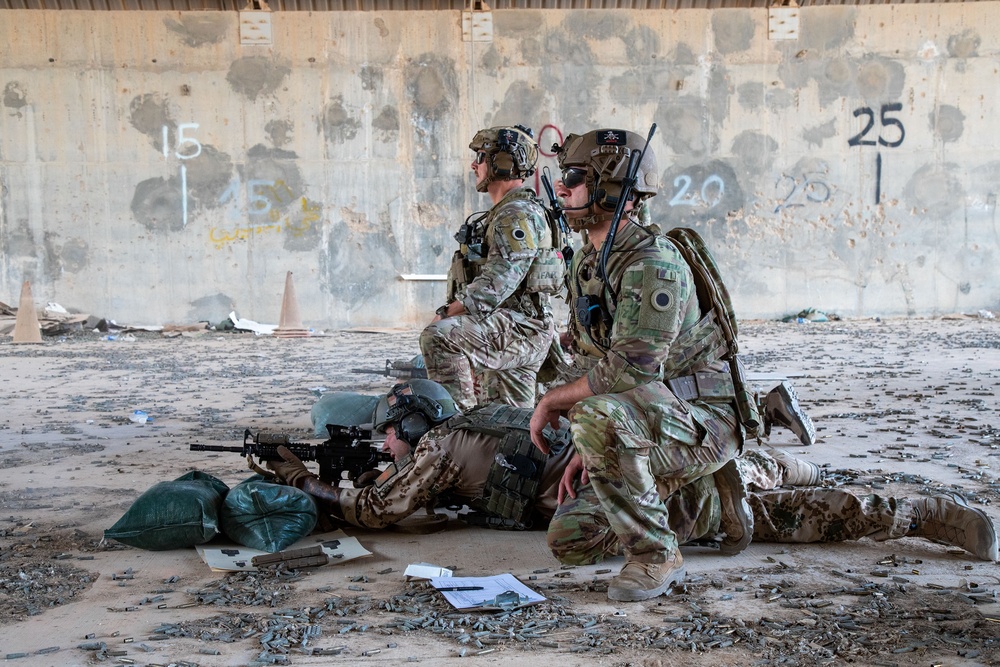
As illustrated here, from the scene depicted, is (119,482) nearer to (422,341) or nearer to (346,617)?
(422,341)

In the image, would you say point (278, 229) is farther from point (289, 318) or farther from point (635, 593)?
point (635, 593)

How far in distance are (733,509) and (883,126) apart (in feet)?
44.0

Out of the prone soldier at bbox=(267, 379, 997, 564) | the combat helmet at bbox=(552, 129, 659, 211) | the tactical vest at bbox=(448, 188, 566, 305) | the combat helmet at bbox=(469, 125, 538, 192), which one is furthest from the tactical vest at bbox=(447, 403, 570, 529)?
the combat helmet at bbox=(469, 125, 538, 192)

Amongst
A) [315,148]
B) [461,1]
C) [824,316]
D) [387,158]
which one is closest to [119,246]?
[315,148]

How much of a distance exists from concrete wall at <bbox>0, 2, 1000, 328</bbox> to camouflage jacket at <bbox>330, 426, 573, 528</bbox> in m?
11.2

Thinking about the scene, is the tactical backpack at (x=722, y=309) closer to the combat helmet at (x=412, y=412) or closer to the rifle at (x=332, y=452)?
the combat helmet at (x=412, y=412)

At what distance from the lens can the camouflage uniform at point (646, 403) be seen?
9.88 ft

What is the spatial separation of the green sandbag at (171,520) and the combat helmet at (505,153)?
8.74ft

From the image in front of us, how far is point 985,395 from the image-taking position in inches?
282

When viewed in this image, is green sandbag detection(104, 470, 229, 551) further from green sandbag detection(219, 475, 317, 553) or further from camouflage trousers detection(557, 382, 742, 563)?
camouflage trousers detection(557, 382, 742, 563)

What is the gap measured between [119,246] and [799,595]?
44.8 ft

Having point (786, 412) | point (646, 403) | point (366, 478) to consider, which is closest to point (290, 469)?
point (366, 478)

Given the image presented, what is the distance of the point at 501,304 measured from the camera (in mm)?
5562

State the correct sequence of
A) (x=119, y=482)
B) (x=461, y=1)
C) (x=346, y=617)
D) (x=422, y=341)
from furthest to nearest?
(x=461, y=1) → (x=422, y=341) → (x=119, y=482) → (x=346, y=617)
